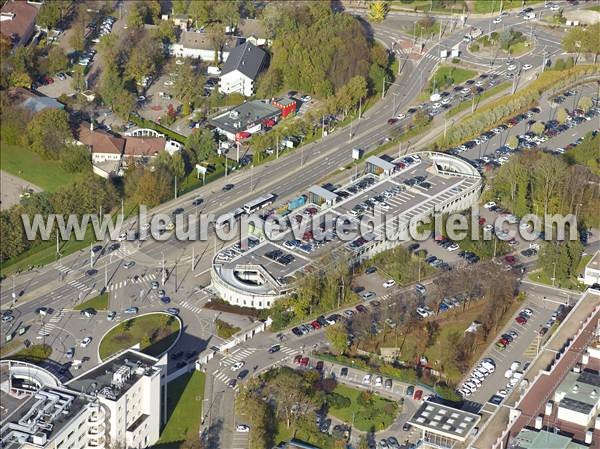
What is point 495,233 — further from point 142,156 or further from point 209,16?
point 209,16

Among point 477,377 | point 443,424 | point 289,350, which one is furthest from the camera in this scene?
point 289,350

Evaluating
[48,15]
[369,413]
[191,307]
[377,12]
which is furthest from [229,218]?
[377,12]

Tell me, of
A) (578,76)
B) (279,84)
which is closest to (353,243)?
(279,84)

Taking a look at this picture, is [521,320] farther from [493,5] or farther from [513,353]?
[493,5]

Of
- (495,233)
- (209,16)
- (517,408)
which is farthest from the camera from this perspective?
(209,16)

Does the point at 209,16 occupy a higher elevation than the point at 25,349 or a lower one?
higher
